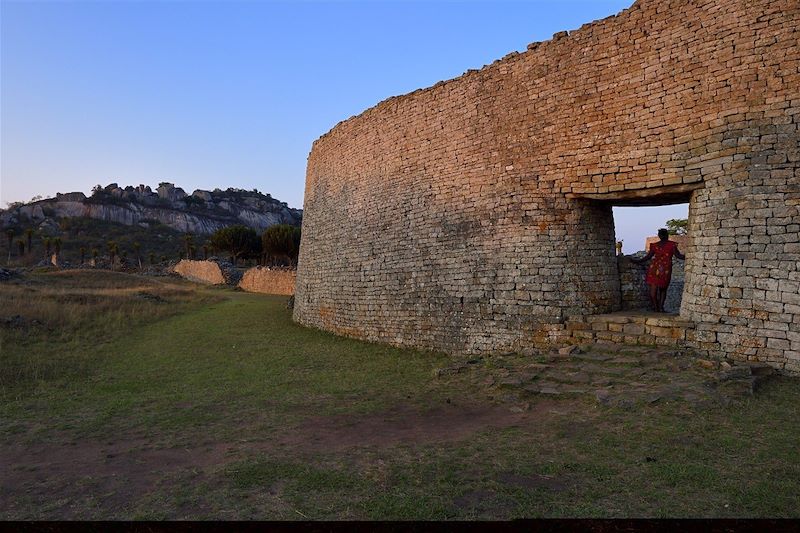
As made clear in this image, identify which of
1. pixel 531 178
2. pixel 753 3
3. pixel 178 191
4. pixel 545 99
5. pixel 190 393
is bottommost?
pixel 190 393

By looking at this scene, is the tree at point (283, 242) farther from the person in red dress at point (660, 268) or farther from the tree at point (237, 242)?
the person in red dress at point (660, 268)

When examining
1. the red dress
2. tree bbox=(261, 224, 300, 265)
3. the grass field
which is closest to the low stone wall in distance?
tree bbox=(261, 224, 300, 265)

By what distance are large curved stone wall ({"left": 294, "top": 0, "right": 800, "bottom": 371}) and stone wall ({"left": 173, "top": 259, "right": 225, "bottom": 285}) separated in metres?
26.5

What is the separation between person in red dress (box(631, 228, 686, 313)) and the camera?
28.6ft

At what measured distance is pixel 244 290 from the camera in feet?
110

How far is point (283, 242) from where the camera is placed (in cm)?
4519

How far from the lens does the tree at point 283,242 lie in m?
44.8

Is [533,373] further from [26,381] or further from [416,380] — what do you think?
[26,381]

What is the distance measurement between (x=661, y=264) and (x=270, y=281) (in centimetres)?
2525

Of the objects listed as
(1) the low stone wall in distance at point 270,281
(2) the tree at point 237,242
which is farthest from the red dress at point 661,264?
(2) the tree at point 237,242

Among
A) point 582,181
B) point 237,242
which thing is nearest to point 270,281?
point 237,242

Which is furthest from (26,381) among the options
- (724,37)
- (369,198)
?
(724,37)

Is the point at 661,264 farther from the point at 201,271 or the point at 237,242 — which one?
the point at 237,242

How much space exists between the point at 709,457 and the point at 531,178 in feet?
19.4
